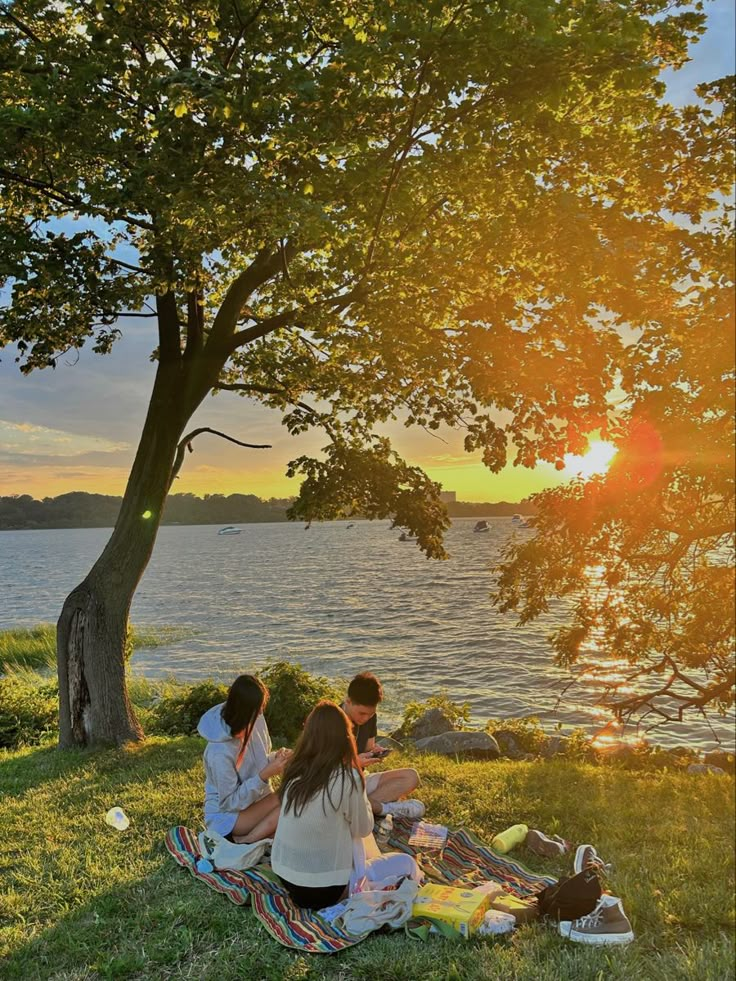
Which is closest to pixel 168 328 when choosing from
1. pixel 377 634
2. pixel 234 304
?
pixel 234 304

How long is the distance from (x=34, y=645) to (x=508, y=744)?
20.4 metres

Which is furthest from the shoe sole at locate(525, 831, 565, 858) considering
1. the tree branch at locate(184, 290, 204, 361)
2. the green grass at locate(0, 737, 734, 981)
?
the tree branch at locate(184, 290, 204, 361)

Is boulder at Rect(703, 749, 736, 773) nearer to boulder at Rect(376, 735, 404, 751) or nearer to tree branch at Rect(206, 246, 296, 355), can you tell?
boulder at Rect(376, 735, 404, 751)

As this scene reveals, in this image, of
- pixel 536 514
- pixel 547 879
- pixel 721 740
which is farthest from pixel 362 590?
pixel 547 879

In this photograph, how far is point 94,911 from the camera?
18.7 ft

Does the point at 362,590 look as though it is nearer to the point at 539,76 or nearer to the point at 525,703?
the point at 525,703

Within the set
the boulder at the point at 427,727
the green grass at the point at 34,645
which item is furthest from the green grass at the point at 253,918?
the green grass at the point at 34,645

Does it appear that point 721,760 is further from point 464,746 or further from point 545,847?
point 545,847

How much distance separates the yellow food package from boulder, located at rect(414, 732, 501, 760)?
7547 mm

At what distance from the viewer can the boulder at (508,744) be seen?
14.5 m

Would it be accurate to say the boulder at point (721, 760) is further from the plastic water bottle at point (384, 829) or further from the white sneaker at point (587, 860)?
the plastic water bottle at point (384, 829)

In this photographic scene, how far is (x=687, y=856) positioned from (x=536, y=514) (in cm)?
481

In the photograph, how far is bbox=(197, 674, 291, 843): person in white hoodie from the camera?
671cm

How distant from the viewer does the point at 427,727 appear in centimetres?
1545
